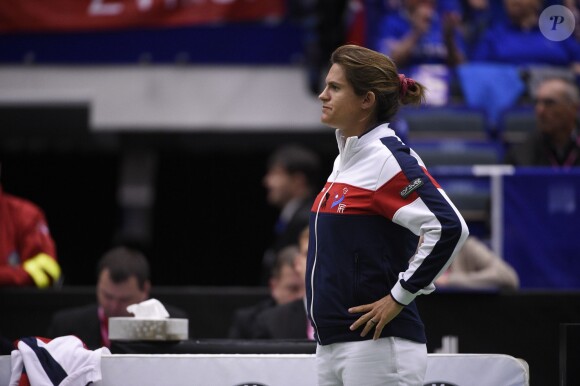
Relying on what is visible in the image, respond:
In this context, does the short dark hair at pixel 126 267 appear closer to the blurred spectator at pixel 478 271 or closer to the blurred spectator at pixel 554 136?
the blurred spectator at pixel 478 271

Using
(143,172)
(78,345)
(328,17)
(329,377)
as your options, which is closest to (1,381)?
(78,345)

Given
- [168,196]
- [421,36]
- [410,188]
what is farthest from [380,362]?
[168,196]

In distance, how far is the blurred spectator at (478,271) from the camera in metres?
6.08

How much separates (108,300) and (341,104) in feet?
8.25

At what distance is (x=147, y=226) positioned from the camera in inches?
446

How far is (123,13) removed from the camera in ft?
34.3

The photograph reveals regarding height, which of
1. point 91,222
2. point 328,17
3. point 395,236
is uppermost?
point 328,17

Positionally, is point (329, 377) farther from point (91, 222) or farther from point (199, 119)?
point (91, 222)

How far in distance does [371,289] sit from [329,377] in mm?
301

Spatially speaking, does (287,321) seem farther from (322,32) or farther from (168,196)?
(168,196)

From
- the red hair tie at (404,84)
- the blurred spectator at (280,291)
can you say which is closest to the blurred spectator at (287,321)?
the blurred spectator at (280,291)

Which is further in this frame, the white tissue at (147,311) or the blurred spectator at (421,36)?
the blurred spectator at (421,36)

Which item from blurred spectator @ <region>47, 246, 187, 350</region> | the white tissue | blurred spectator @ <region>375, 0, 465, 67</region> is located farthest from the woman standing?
blurred spectator @ <region>375, 0, 465, 67</region>

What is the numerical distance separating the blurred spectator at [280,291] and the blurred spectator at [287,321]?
129mm
